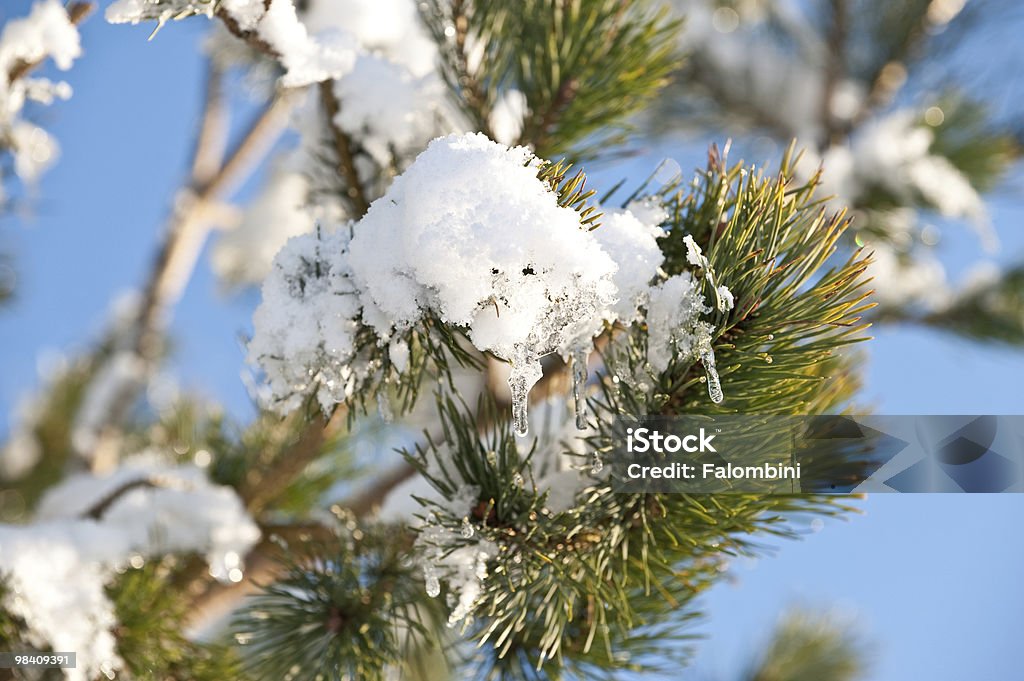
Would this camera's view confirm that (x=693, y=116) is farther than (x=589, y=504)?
Yes

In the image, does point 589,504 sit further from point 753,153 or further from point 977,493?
point 753,153

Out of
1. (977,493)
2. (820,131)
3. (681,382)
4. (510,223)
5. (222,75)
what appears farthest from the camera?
(222,75)

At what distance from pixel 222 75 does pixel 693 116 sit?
107 cm

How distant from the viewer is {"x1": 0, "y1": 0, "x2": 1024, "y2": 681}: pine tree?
1.80 ft

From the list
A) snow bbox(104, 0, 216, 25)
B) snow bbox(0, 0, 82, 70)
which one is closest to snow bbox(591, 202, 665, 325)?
snow bbox(104, 0, 216, 25)

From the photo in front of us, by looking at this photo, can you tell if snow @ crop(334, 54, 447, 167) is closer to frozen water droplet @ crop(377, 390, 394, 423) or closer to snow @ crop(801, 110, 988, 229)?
frozen water droplet @ crop(377, 390, 394, 423)

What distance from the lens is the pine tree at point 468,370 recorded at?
0.55m

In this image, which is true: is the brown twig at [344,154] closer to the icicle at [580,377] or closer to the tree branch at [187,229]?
the icicle at [580,377]

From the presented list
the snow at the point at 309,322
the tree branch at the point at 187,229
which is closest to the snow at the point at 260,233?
the tree branch at the point at 187,229

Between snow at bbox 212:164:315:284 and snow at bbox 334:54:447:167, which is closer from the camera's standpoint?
snow at bbox 334:54:447:167

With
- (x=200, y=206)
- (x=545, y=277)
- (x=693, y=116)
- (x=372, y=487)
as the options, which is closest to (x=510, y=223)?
(x=545, y=277)

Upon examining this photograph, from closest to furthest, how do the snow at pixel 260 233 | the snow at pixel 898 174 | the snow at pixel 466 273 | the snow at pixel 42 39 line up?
the snow at pixel 466 273
the snow at pixel 42 39
the snow at pixel 898 174
the snow at pixel 260 233

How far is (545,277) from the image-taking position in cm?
51

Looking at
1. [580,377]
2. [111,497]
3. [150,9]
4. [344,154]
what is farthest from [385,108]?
[111,497]
